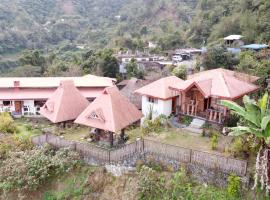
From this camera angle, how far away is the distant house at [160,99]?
23.2 m

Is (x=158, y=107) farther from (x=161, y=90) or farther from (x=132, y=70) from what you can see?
(x=132, y=70)

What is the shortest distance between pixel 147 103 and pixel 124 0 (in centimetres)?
7673

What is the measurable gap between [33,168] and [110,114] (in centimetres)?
554

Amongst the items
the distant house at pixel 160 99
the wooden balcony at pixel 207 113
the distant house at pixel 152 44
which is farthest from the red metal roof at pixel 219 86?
the distant house at pixel 152 44

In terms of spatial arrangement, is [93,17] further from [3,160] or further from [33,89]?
[3,160]

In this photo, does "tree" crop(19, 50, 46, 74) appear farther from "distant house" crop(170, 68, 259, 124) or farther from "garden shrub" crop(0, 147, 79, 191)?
"distant house" crop(170, 68, 259, 124)

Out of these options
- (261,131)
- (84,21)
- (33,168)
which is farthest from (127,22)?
(261,131)

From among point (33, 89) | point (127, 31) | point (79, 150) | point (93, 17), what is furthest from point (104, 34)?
point (79, 150)

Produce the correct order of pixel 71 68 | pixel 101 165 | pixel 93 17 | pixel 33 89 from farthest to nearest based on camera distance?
1. pixel 93 17
2. pixel 71 68
3. pixel 33 89
4. pixel 101 165

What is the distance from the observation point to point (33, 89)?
1145 inches

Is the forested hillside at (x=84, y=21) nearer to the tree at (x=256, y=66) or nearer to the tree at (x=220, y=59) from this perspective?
the tree at (x=220, y=59)

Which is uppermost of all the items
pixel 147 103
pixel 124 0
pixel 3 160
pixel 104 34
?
pixel 124 0

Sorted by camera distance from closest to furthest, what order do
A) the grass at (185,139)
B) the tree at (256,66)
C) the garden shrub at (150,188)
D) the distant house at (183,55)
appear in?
1. the garden shrub at (150,188)
2. the grass at (185,139)
3. the tree at (256,66)
4. the distant house at (183,55)

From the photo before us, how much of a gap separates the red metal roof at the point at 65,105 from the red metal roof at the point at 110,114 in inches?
133
